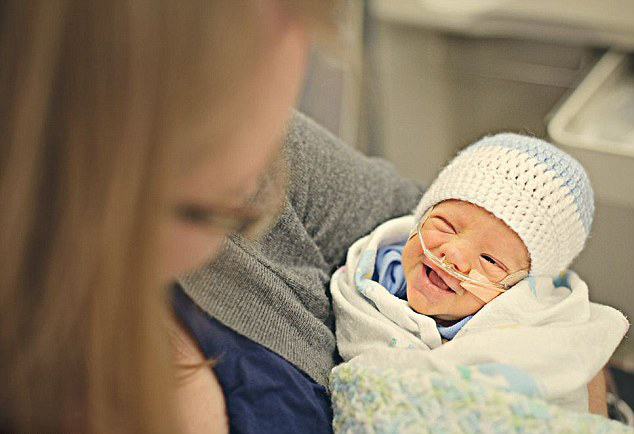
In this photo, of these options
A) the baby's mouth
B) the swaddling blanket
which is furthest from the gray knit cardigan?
the baby's mouth

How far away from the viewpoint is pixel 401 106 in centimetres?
199

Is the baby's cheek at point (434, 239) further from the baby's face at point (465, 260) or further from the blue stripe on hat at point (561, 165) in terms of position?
the blue stripe on hat at point (561, 165)

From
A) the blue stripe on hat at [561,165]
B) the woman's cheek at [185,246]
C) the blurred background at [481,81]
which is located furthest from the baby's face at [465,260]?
the blurred background at [481,81]

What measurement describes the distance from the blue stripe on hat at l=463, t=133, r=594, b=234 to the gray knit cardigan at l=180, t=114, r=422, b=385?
0.22 metres

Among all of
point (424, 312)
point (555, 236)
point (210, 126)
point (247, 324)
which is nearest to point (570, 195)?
point (555, 236)

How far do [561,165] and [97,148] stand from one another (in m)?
0.73

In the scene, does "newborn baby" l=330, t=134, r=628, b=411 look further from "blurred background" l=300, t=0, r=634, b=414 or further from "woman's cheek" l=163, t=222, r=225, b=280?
"blurred background" l=300, t=0, r=634, b=414

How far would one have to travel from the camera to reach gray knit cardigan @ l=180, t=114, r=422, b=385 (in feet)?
2.67

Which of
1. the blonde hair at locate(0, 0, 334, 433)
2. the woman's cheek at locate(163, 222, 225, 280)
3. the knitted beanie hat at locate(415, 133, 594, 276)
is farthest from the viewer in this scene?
the knitted beanie hat at locate(415, 133, 594, 276)

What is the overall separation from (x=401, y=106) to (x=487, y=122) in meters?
0.26

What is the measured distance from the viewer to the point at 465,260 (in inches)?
37.3

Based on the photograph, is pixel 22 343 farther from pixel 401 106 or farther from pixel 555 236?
pixel 401 106

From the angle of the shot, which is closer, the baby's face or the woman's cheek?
the woman's cheek

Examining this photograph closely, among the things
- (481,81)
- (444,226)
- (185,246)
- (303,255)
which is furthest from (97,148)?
(481,81)
